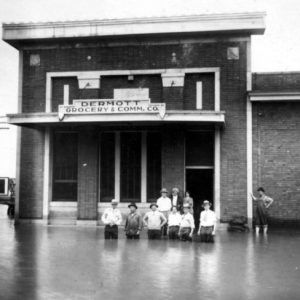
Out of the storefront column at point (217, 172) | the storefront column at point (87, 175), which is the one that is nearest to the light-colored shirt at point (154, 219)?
the storefront column at point (217, 172)

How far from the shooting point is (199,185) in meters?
19.5

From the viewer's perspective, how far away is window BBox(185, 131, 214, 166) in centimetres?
1917

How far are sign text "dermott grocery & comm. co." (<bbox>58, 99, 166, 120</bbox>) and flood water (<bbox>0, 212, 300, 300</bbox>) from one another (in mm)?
4772

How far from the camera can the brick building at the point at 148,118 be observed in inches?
725

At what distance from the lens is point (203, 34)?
19.1 meters

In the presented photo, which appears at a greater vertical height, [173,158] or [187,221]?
[173,158]

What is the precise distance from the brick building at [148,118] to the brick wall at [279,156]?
38 mm

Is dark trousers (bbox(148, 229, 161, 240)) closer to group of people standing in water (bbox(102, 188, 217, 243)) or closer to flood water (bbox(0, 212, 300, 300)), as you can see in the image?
group of people standing in water (bbox(102, 188, 217, 243))

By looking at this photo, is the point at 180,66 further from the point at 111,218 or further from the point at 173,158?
the point at 111,218

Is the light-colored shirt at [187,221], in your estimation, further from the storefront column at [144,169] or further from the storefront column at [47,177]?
the storefront column at [47,177]

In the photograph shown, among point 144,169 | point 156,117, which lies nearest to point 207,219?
point 156,117

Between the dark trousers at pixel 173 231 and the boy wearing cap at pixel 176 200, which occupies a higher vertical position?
the boy wearing cap at pixel 176 200

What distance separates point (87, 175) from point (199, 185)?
4504 mm

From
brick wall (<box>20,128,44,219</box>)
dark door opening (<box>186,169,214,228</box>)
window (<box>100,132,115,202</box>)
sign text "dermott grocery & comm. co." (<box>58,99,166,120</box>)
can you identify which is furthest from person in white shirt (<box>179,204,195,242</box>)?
brick wall (<box>20,128,44,219</box>)
